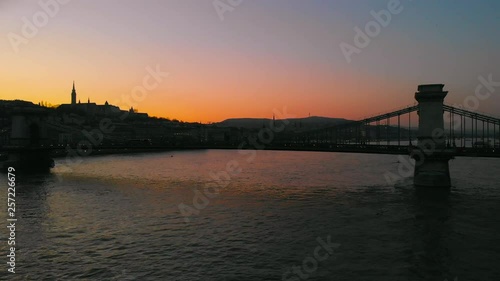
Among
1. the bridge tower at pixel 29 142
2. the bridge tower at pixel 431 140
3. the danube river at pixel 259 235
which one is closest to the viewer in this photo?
the danube river at pixel 259 235

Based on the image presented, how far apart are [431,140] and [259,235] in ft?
60.4

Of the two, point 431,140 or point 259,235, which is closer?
point 259,235

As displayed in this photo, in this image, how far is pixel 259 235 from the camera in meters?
16.9

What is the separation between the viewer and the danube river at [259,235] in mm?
12828

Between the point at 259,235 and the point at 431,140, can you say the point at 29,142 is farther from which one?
the point at 431,140

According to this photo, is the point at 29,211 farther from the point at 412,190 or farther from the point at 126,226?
the point at 412,190

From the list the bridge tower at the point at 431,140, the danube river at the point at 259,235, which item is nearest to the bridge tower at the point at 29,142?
the danube river at the point at 259,235

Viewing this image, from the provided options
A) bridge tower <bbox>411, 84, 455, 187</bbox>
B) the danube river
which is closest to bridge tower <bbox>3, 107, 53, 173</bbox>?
the danube river

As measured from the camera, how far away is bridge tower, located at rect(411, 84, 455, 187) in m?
29.5

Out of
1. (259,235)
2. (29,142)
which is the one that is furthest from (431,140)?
(29,142)

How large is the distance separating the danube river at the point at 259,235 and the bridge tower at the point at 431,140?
1348mm

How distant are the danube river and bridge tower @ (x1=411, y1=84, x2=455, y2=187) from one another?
1.35 meters

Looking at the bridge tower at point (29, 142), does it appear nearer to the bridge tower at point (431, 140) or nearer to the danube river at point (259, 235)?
the danube river at point (259, 235)

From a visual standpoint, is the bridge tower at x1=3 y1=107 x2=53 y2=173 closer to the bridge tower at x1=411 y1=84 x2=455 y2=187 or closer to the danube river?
the danube river
